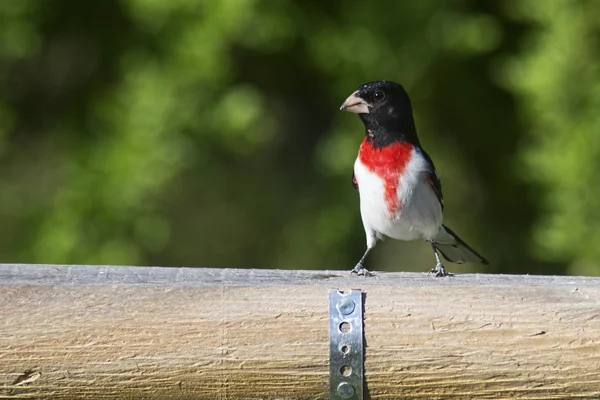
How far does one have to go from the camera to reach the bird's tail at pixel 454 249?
127 inches

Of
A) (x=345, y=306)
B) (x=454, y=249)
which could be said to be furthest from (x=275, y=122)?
(x=345, y=306)

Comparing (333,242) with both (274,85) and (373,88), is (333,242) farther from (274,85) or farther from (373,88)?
(373,88)

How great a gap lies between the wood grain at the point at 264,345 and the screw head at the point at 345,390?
30 millimetres

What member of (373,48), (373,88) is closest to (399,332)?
(373,88)

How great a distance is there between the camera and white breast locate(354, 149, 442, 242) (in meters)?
2.87

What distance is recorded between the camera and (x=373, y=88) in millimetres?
2867

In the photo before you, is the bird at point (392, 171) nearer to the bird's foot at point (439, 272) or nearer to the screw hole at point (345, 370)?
the bird's foot at point (439, 272)

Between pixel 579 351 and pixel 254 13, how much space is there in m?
2.19

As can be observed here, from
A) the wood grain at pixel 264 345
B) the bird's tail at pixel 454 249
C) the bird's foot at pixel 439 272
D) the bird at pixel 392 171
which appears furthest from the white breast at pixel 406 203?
Answer: the wood grain at pixel 264 345

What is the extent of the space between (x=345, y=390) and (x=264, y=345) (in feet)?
0.56

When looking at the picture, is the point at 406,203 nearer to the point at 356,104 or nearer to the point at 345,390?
the point at 356,104

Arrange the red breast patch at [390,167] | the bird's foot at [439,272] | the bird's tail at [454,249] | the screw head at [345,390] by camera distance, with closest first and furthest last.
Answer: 1. the screw head at [345,390]
2. the bird's foot at [439,272]
3. the red breast patch at [390,167]
4. the bird's tail at [454,249]

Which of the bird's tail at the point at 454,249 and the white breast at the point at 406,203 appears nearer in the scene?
the white breast at the point at 406,203

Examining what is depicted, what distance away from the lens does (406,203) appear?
9.41 ft
